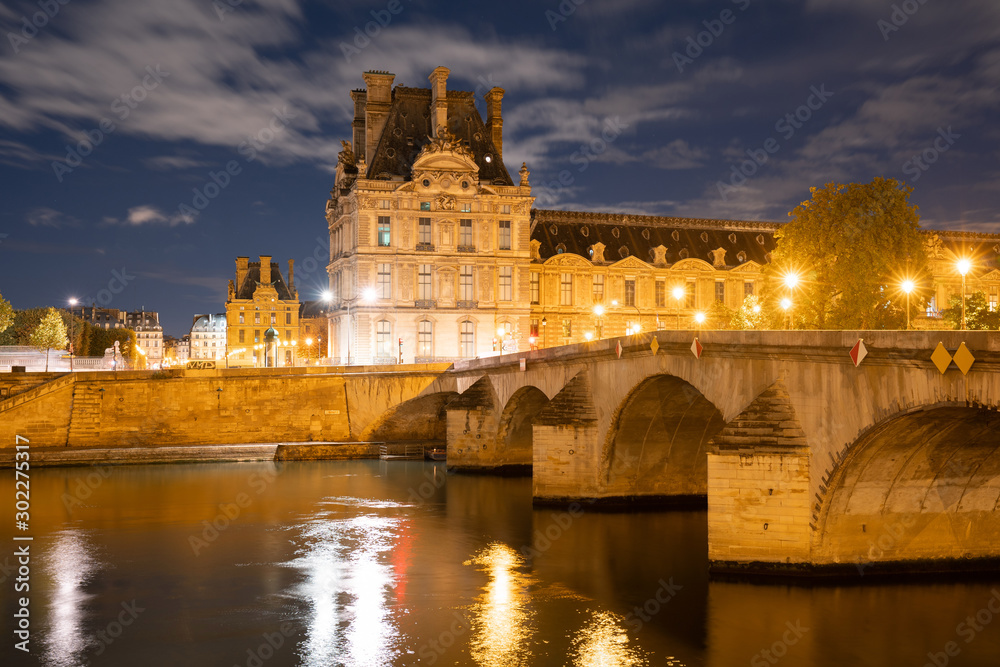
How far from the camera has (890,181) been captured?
51750mm

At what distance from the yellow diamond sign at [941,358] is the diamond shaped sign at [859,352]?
2.04 metres

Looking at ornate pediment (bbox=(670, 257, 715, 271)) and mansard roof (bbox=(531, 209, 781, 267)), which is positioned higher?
mansard roof (bbox=(531, 209, 781, 267))

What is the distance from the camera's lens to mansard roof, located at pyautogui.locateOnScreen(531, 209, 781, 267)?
81812 millimetres

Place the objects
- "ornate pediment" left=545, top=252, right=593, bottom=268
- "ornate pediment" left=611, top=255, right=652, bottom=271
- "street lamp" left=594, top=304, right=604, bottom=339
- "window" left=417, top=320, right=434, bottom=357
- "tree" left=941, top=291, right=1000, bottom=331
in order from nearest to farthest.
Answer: "street lamp" left=594, top=304, right=604, bottom=339
"tree" left=941, top=291, right=1000, bottom=331
"window" left=417, top=320, right=434, bottom=357
"ornate pediment" left=545, top=252, right=593, bottom=268
"ornate pediment" left=611, top=255, right=652, bottom=271

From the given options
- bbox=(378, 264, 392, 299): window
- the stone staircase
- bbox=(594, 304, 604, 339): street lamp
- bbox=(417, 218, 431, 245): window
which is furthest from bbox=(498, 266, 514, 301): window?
the stone staircase

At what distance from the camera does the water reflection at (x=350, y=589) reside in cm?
2009

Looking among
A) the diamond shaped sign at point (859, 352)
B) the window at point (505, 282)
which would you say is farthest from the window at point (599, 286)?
the diamond shaped sign at point (859, 352)

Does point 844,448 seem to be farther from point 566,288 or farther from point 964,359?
point 566,288

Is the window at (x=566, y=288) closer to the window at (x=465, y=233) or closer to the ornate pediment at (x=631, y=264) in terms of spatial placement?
the ornate pediment at (x=631, y=264)

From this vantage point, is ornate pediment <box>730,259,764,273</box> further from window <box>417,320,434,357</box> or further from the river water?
the river water

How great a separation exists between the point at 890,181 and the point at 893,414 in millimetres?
36668

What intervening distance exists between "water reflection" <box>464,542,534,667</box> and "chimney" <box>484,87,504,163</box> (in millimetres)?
54015

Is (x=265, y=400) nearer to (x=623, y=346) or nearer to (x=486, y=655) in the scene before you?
(x=623, y=346)

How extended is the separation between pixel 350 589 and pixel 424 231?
162ft
